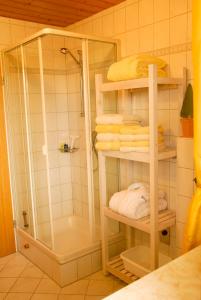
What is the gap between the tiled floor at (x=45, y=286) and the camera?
Answer: 210 centimetres

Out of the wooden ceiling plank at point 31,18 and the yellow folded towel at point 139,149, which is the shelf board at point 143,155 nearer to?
the yellow folded towel at point 139,149

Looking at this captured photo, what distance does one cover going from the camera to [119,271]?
86.1 inches

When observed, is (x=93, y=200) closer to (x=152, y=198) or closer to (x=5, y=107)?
(x=152, y=198)

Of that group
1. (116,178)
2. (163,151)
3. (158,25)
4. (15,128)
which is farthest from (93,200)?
(158,25)

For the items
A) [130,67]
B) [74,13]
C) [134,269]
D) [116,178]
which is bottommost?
[134,269]

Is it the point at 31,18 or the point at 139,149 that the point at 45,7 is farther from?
the point at 139,149

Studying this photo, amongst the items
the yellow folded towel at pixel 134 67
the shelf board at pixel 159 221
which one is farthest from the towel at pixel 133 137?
the shelf board at pixel 159 221

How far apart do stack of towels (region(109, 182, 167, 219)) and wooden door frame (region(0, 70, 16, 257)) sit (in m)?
1.15

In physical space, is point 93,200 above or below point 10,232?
above

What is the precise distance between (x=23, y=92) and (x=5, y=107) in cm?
28

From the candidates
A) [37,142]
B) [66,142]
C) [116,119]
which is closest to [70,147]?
[66,142]

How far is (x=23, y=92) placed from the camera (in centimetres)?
249

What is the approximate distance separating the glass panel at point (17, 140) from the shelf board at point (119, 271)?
798 mm

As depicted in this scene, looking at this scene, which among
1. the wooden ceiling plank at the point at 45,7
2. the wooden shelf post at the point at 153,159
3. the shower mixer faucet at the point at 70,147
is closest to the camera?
the wooden shelf post at the point at 153,159
